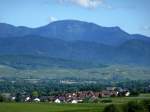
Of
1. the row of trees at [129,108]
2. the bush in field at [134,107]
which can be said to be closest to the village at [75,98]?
the row of trees at [129,108]

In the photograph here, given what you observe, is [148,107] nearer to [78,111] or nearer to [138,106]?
[138,106]

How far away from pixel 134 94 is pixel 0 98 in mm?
21787

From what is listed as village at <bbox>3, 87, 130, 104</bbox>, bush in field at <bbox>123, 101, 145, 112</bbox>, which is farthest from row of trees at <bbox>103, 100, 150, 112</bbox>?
village at <bbox>3, 87, 130, 104</bbox>

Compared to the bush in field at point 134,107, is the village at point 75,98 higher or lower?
higher

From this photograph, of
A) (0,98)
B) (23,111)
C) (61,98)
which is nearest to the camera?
(23,111)

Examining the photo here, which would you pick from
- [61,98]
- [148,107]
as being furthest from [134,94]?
[148,107]

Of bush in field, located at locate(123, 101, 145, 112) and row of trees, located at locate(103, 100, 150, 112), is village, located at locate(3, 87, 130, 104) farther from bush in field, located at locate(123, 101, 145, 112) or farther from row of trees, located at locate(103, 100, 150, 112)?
bush in field, located at locate(123, 101, 145, 112)

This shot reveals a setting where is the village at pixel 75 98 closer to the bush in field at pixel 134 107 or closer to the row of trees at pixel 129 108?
the row of trees at pixel 129 108

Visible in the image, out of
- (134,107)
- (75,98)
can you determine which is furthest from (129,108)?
(75,98)

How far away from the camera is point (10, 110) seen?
60.3 metres

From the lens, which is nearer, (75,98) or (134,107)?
(134,107)

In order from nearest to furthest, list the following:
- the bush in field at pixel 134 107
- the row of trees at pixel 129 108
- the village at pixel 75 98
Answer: the row of trees at pixel 129 108
the bush in field at pixel 134 107
the village at pixel 75 98

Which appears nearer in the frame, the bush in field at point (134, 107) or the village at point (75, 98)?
the bush in field at point (134, 107)

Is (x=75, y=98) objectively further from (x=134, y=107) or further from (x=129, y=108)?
(x=134, y=107)
